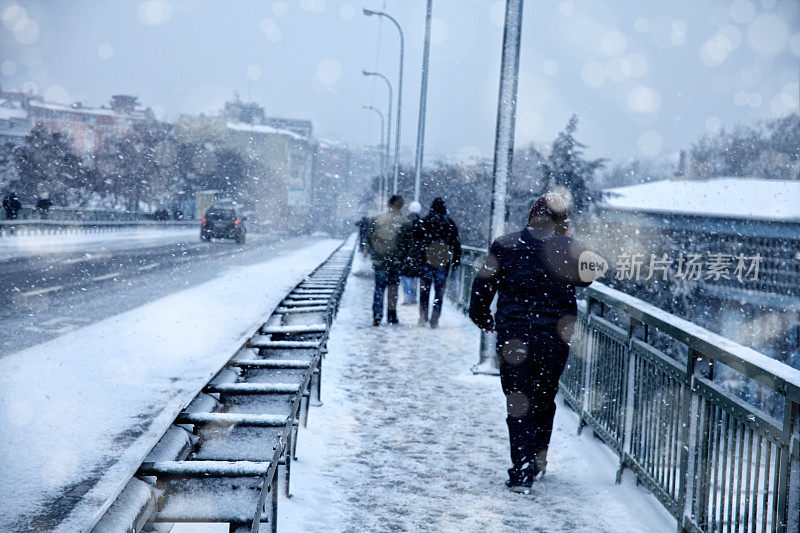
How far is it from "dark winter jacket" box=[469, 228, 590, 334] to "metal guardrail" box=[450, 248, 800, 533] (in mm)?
539

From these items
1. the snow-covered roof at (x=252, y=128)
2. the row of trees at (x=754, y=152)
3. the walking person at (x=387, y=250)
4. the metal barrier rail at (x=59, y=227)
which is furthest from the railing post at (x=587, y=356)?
the snow-covered roof at (x=252, y=128)

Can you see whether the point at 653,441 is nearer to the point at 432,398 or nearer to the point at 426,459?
the point at 426,459

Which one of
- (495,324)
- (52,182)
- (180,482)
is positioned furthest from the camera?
(52,182)

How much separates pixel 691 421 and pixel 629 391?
115 centimetres

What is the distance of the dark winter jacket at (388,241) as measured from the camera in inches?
472

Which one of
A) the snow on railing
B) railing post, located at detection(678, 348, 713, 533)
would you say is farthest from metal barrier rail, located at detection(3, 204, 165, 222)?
railing post, located at detection(678, 348, 713, 533)

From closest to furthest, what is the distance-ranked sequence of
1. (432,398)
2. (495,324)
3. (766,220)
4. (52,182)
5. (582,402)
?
1. (495,324)
2. (582,402)
3. (432,398)
4. (766,220)
5. (52,182)

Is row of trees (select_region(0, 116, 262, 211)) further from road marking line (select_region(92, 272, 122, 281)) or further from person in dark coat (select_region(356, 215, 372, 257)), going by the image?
road marking line (select_region(92, 272, 122, 281))

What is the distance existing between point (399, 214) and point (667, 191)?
135 ft

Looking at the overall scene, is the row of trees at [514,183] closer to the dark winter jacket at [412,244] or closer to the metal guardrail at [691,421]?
the dark winter jacket at [412,244]

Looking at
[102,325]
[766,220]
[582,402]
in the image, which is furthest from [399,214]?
[766,220]

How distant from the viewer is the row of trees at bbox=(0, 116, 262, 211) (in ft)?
214

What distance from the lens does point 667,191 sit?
49.3 meters

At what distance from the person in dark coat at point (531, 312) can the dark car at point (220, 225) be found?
3793 cm
